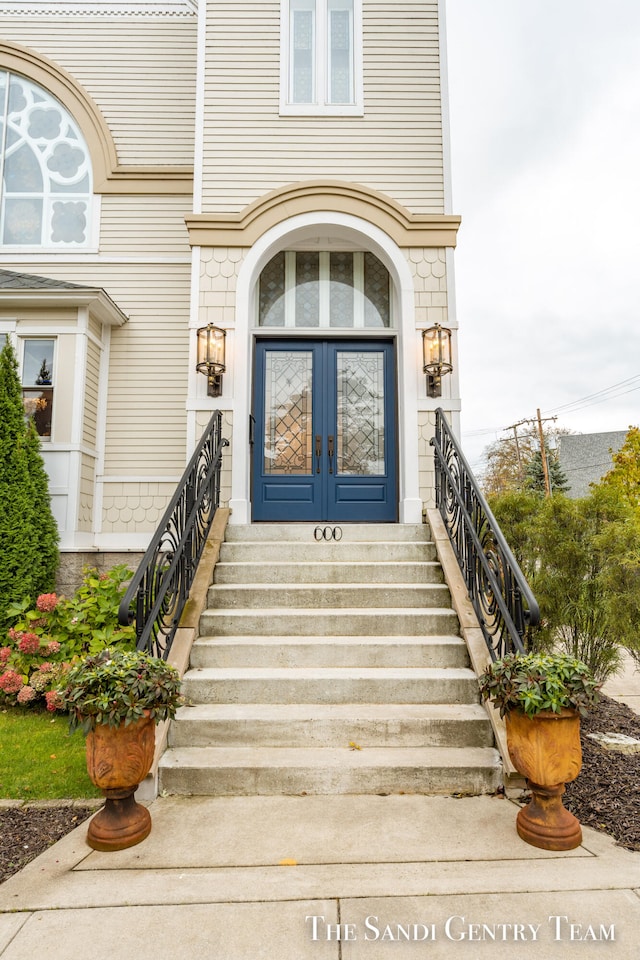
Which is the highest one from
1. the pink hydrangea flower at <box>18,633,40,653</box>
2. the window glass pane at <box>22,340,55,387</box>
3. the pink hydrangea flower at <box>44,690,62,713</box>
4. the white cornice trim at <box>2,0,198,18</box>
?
the white cornice trim at <box>2,0,198,18</box>

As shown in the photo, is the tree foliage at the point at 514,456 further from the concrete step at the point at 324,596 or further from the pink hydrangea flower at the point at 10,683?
the pink hydrangea flower at the point at 10,683

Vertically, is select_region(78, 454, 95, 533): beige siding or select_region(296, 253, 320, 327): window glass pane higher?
select_region(296, 253, 320, 327): window glass pane

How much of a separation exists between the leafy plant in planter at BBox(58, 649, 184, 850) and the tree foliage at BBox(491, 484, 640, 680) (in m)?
2.92

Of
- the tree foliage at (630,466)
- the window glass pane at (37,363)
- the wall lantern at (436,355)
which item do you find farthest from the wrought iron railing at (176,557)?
the tree foliage at (630,466)

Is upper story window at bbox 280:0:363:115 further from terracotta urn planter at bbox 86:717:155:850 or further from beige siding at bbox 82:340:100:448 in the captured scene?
terracotta urn planter at bbox 86:717:155:850

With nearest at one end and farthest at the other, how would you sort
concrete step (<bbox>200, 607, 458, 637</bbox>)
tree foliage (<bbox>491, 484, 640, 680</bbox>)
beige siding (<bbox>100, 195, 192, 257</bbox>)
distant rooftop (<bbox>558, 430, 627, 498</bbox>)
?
concrete step (<bbox>200, 607, 458, 637</bbox>), tree foliage (<bbox>491, 484, 640, 680</bbox>), beige siding (<bbox>100, 195, 192, 257</bbox>), distant rooftop (<bbox>558, 430, 627, 498</bbox>)

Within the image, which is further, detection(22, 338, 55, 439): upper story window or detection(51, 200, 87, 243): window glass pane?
detection(51, 200, 87, 243): window glass pane

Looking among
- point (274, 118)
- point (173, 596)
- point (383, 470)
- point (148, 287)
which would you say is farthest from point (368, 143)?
point (173, 596)

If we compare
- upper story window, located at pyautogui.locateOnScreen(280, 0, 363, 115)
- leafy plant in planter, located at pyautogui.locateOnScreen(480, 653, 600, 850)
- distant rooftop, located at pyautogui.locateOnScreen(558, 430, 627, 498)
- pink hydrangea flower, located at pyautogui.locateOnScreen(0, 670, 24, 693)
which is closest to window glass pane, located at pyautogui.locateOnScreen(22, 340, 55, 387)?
pink hydrangea flower, located at pyautogui.locateOnScreen(0, 670, 24, 693)

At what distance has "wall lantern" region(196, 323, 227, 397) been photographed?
5654 millimetres

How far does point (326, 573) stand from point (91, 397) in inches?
151

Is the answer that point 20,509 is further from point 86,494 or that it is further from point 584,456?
point 584,456

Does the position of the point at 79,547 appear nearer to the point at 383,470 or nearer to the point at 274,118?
the point at 383,470

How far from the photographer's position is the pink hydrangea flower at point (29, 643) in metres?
4.39
